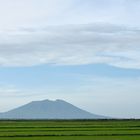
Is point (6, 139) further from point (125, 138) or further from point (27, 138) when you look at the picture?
point (125, 138)

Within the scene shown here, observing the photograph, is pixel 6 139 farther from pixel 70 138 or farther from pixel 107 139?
pixel 107 139

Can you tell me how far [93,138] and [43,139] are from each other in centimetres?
324

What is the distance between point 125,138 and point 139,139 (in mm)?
1051

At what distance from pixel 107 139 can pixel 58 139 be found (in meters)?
3.13

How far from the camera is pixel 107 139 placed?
1043 inches

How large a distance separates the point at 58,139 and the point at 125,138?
14.5 ft

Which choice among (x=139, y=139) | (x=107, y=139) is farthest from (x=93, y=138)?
(x=139, y=139)

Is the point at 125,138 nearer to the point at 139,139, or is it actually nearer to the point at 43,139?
the point at 139,139

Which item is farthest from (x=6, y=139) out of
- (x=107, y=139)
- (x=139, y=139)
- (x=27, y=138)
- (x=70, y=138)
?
(x=139, y=139)

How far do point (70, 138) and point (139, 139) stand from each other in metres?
4.45

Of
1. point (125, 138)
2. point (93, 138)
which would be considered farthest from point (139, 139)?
point (93, 138)

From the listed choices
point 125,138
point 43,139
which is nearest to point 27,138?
point 43,139

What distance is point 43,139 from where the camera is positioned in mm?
27266

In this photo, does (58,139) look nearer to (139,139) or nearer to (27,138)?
(27,138)
